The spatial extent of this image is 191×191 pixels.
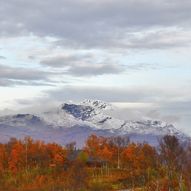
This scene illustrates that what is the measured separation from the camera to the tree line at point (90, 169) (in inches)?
5379

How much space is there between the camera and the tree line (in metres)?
137

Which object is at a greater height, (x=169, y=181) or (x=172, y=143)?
(x=172, y=143)

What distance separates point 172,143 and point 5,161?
72.8 meters

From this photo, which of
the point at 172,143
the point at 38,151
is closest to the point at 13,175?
the point at 38,151

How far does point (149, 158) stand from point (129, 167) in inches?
345

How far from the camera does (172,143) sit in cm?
13438

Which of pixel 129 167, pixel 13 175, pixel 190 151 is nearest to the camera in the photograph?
pixel 190 151

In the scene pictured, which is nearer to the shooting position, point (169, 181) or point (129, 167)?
point (169, 181)

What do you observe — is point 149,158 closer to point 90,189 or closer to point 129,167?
point 129,167

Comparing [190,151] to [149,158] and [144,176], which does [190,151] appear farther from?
[149,158]

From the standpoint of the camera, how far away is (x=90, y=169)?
184375 mm

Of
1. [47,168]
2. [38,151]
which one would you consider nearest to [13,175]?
[47,168]

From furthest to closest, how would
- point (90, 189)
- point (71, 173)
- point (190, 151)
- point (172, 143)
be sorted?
point (71, 173)
point (90, 189)
point (172, 143)
point (190, 151)

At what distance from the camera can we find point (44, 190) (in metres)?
151
